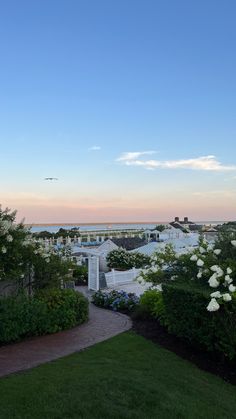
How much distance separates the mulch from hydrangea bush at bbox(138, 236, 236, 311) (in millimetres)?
1014

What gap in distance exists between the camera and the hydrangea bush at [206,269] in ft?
21.1

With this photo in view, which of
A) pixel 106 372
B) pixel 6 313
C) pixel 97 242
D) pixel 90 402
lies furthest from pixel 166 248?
pixel 97 242

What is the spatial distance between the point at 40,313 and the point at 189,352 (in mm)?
3134

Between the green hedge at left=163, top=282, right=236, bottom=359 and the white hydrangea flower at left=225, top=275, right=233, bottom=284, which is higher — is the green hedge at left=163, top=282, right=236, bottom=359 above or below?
below

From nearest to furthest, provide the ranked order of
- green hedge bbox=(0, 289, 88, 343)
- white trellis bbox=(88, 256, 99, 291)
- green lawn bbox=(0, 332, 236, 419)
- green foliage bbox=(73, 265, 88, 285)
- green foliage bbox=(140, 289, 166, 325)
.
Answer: green lawn bbox=(0, 332, 236, 419), green hedge bbox=(0, 289, 88, 343), green foliage bbox=(140, 289, 166, 325), white trellis bbox=(88, 256, 99, 291), green foliage bbox=(73, 265, 88, 285)

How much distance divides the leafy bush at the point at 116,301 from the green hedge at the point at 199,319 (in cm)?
373

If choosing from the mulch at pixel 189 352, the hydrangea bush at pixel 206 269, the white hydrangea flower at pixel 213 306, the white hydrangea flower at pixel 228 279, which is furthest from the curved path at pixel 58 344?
the white hydrangea flower at pixel 228 279

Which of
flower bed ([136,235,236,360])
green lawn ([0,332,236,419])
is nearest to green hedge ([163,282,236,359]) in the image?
flower bed ([136,235,236,360])

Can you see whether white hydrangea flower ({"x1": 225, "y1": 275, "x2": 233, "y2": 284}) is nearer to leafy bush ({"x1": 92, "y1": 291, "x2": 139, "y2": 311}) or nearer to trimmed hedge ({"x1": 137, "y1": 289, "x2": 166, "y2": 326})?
trimmed hedge ({"x1": 137, "y1": 289, "x2": 166, "y2": 326})

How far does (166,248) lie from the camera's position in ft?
33.3

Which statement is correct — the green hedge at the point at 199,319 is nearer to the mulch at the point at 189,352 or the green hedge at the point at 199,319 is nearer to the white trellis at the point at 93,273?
the mulch at the point at 189,352

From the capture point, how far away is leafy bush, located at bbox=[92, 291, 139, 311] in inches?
446

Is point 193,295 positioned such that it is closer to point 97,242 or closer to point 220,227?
point 220,227

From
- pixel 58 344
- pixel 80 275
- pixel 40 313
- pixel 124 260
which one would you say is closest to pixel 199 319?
pixel 58 344
